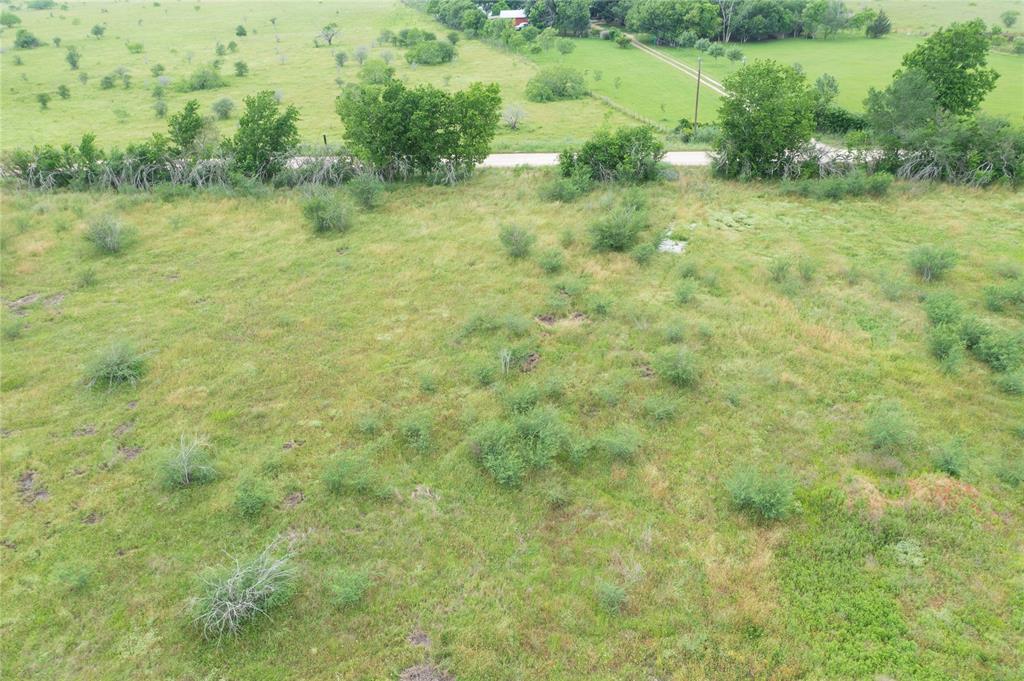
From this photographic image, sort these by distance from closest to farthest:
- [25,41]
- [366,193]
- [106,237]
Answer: [106,237], [366,193], [25,41]

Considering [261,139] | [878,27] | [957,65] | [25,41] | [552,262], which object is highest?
[878,27]

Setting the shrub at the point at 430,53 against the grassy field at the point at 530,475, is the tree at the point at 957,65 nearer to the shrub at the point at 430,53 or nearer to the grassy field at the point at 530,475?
the grassy field at the point at 530,475

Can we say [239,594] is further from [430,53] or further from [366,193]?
[430,53]

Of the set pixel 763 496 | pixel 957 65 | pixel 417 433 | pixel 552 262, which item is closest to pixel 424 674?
pixel 417 433

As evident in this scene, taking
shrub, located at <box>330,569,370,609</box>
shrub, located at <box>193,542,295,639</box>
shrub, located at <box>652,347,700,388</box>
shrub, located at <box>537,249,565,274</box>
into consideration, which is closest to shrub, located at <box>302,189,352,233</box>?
shrub, located at <box>537,249,565,274</box>

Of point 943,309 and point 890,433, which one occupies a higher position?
point 943,309

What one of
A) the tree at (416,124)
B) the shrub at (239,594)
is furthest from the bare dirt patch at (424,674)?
the tree at (416,124)
